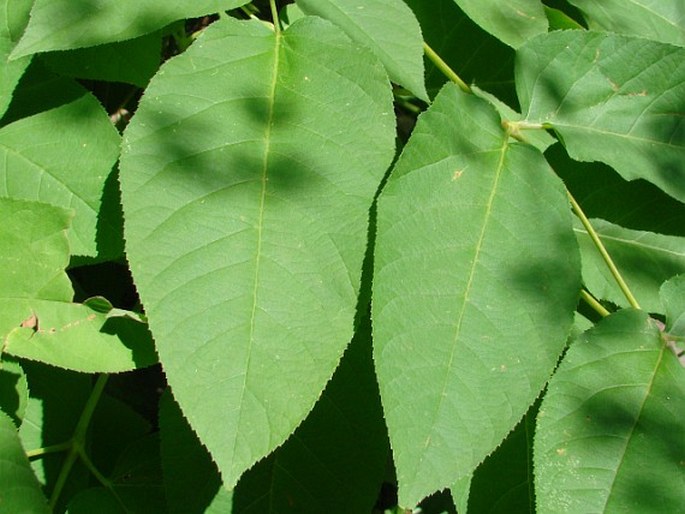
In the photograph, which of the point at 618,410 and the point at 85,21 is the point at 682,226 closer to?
the point at 618,410

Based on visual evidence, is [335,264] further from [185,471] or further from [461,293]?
[185,471]

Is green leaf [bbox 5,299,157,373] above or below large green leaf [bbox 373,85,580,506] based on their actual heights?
below

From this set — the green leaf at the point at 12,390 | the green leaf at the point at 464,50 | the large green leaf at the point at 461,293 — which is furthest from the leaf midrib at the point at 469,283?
the green leaf at the point at 12,390

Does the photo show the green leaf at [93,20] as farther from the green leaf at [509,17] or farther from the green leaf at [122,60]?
the green leaf at [509,17]

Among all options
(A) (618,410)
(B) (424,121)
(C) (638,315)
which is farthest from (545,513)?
(B) (424,121)

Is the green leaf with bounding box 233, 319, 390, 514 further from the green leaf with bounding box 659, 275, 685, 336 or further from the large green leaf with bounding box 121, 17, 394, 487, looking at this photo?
the green leaf with bounding box 659, 275, 685, 336

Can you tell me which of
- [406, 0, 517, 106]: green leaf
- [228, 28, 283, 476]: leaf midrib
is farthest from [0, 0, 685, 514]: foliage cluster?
[406, 0, 517, 106]: green leaf
